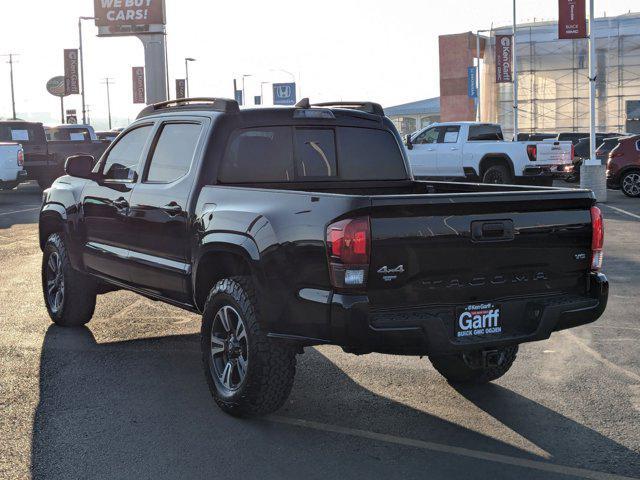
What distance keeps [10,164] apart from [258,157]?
19763 mm

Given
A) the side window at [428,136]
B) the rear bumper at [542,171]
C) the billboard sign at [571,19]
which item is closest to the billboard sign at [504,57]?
the billboard sign at [571,19]

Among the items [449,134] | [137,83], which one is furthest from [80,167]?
[137,83]

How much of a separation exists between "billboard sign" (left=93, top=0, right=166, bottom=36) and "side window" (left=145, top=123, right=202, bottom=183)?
981 inches

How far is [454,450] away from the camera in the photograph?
5.06 meters

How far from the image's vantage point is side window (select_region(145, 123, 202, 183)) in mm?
6543

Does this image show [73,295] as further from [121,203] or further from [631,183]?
[631,183]

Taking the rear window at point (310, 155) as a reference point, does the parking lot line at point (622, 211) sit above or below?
below

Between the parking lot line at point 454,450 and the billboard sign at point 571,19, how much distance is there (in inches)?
903

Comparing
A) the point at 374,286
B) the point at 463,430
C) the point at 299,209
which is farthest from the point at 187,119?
the point at 463,430

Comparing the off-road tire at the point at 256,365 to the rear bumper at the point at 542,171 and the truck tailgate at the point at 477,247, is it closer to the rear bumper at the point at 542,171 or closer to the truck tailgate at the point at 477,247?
the truck tailgate at the point at 477,247

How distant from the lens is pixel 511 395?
20.3 ft

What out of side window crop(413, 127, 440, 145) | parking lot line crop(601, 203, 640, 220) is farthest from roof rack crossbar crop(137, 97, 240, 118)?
side window crop(413, 127, 440, 145)

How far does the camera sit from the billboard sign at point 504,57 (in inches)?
2036

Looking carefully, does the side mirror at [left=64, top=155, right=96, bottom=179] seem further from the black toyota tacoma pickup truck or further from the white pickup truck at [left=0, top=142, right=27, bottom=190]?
the white pickup truck at [left=0, top=142, right=27, bottom=190]
